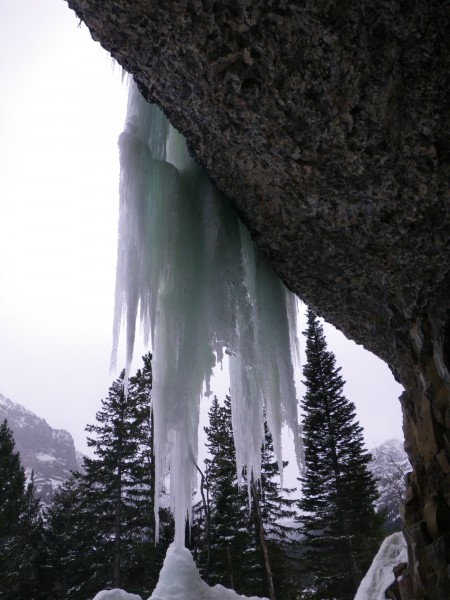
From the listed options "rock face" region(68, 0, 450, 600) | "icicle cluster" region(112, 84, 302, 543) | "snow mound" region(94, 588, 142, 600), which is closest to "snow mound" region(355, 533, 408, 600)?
"snow mound" region(94, 588, 142, 600)

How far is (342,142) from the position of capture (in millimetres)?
2350

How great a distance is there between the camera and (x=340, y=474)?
1866 centimetres

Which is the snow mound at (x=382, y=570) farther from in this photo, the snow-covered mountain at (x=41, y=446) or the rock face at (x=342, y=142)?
the snow-covered mountain at (x=41, y=446)

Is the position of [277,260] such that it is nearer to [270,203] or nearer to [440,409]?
[270,203]

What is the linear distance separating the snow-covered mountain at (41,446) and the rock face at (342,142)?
99.9m

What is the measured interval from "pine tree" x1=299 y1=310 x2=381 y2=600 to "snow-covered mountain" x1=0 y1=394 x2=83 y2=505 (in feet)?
280

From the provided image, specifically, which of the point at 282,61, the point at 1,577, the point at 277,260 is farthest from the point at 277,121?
the point at 1,577

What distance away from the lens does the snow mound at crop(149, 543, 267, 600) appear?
578cm

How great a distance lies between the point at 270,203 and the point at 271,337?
127 cm

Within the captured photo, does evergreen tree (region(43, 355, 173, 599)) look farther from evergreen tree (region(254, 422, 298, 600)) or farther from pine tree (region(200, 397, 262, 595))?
evergreen tree (region(254, 422, 298, 600))

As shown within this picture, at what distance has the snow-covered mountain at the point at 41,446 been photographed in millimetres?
98588

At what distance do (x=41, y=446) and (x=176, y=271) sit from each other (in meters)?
126

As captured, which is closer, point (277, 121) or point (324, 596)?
point (277, 121)

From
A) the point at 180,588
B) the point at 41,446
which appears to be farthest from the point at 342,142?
the point at 41,446
